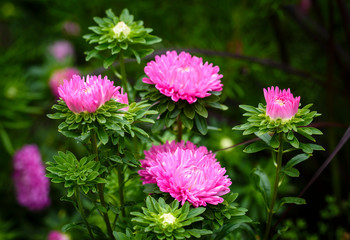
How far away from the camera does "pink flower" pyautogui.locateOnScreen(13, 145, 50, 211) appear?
119cm

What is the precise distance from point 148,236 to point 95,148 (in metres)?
0.12

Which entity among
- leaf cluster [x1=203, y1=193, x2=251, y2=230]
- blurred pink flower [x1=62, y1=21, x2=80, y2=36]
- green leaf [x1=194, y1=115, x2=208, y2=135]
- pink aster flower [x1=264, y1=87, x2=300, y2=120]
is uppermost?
blurred pink flower [x1=62, y1=21, x2=80, y2=36]

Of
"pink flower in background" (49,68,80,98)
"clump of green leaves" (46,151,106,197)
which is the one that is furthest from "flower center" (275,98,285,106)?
"pink flower in background" (49,68,80,98)

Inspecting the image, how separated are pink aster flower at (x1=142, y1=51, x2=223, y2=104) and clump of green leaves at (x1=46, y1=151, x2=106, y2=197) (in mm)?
127

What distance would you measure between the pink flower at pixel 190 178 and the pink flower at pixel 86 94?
10 centimetres

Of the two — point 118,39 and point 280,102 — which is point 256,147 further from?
point 118,39

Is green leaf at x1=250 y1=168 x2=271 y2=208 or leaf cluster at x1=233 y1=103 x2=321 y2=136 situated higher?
leaf cluster at x1=233 y1=103 x2=321 y2=136

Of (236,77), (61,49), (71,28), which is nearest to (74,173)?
(236,77)

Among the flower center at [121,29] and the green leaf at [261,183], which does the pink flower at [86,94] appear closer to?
the flower center at [121,29]

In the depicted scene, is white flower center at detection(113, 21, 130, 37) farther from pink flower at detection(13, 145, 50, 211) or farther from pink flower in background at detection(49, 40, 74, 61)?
pink flower in background at detection(49, 40, 74, 61)

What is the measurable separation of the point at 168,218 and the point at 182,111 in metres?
0.16

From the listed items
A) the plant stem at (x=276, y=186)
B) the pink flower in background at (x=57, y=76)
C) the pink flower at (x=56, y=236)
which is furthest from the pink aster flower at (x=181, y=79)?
the pink flower in background at (x=57, y=76)

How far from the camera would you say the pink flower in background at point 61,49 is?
5.25 ft

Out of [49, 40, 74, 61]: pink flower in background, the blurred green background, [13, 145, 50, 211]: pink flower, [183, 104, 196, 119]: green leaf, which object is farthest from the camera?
[49, 40, 74, 61]: pink flower in background
